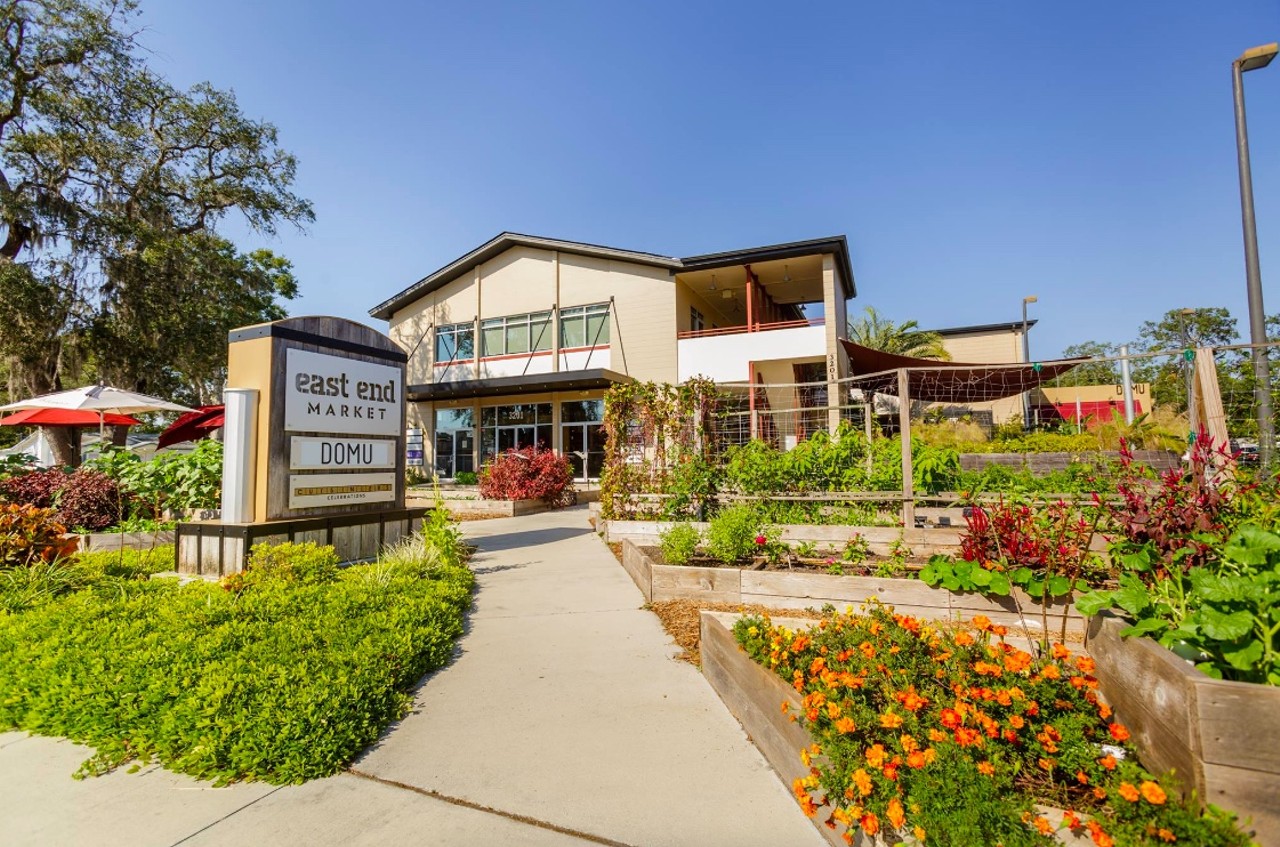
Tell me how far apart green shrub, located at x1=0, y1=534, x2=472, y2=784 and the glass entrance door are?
49.0 feet

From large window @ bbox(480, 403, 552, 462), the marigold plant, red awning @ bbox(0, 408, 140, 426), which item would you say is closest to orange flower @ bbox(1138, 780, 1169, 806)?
the marigold plant

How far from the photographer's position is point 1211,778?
6.04 feet

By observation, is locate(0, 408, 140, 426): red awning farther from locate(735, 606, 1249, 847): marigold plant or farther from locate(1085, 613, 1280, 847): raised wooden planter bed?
locate(1085, 613, 1280, 847): raised wooden planter bed

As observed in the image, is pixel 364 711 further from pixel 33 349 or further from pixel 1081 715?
pixel 33 349

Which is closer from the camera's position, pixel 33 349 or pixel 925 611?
pixel 925 611

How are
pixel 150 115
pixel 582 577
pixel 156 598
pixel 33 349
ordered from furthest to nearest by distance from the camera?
pixel 150 115 < pixel 33 349 < pixel 582 577 < pixel 156 598

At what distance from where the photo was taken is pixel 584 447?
1988 cm

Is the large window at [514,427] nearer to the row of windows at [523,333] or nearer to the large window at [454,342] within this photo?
the row of windows at [523,333]

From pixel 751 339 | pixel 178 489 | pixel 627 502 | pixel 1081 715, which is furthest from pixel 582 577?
pixel 751 339

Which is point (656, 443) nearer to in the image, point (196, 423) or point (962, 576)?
point (962, 576)

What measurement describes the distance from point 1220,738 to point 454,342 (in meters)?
22.9

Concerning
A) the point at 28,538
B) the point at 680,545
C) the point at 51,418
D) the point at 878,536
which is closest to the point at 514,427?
the point at 51,418

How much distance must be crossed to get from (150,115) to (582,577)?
2287 centimetres

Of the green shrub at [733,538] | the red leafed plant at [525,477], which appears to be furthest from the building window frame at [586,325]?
the green shrub at [733,538]
